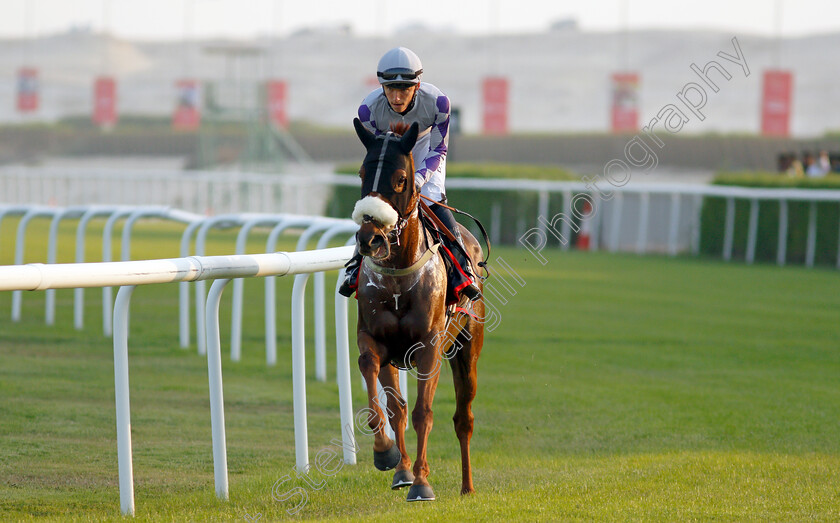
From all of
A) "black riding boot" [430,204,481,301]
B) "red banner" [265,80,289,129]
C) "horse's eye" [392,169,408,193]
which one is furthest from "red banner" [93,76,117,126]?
"horse's eye" [392,169,408,193]

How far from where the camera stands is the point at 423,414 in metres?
4.51

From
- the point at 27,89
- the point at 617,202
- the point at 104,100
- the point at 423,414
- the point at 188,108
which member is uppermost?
the point at 27,89

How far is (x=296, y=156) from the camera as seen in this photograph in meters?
26.0

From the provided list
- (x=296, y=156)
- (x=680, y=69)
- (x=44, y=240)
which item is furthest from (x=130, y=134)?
(x=680, y=69)

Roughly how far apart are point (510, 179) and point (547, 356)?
11.8 metres

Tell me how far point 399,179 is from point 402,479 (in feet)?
3.91

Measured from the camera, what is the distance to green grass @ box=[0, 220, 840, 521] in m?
4.43

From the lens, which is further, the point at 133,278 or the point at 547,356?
the point at 547,356

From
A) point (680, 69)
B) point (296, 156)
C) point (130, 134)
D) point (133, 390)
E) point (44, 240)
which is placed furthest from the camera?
point (680, 69)

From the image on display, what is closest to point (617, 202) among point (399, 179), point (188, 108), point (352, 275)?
point (352, 275)

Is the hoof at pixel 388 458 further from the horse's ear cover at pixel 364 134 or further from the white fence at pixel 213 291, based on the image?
the horse's ear cover at pixel 364 134

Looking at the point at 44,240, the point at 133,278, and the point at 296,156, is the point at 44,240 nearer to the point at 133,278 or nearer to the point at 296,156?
the point at 296,156

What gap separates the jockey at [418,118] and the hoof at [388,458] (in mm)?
657

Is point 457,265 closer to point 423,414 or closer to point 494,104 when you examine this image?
point 423,414
